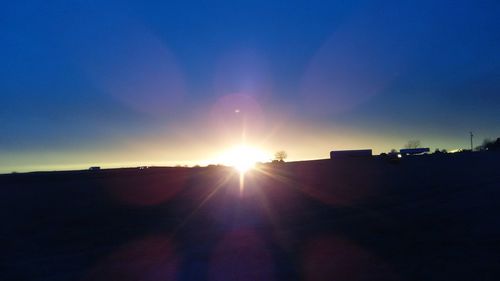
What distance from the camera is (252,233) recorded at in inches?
691

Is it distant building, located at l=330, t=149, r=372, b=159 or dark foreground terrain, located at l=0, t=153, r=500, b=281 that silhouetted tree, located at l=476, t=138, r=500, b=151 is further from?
dark foreground terrain, located at l=0, t=153, r=500, b=281

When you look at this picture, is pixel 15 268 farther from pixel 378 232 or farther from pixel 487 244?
pixel 487 244

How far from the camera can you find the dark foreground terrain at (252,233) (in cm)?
1183

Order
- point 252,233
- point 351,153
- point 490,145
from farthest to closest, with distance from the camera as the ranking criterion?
point 490,145, point 351,153, point 252,233

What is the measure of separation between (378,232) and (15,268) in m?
11.1

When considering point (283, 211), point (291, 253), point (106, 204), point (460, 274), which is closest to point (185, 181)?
point (106, 204)

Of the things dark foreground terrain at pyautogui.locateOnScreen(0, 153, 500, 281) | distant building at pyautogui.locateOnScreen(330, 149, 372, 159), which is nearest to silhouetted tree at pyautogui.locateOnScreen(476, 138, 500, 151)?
distant building at pyautogui.locateOnScreen(330, 149, 372, 159)

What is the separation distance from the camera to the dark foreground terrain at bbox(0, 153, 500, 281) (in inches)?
466

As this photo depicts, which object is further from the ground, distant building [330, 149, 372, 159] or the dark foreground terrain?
distant building [330, 149, 372, 159]

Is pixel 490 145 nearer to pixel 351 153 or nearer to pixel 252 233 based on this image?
pixel 351 153

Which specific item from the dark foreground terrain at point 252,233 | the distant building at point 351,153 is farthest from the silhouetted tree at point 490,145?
the dark foreground terrain at point 252,233

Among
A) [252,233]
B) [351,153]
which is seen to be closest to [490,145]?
[351,153]

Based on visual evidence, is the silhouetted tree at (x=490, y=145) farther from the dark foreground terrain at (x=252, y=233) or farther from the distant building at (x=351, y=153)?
the dark foreground terrain at (x=252, y=233)

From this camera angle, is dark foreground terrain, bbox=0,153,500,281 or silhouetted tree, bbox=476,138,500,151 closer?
dark foreground terrain, bbox=0,153,500,281
